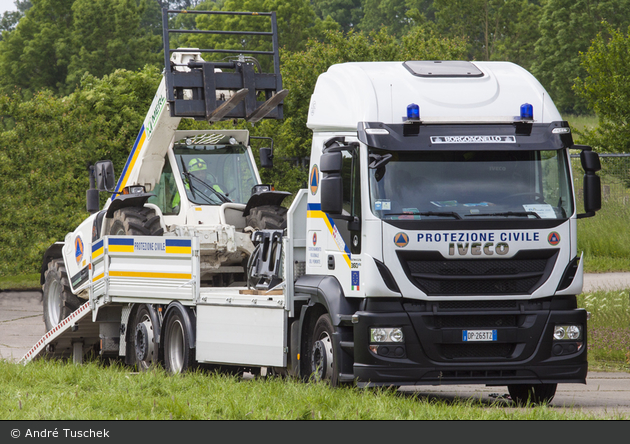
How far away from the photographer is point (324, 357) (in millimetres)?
9398

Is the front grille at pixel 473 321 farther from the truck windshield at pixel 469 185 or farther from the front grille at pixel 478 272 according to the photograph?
the truck windshield at pixel 469 185

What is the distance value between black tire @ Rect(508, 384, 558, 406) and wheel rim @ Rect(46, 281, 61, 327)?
823 centimetres

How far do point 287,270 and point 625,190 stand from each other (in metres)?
15.2

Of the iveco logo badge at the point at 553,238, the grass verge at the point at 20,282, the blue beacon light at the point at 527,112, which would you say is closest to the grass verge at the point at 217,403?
the iveco logo badge at the point at 553,238

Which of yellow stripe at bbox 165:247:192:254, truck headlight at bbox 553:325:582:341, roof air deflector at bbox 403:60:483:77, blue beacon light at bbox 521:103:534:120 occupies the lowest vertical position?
truck headlight at bbox 553:325:582:341

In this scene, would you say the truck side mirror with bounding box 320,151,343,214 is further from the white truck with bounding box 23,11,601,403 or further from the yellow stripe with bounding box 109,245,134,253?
the yellow stripe with bounding box 109,245,134,253

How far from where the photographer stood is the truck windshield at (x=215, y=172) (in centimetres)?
1339

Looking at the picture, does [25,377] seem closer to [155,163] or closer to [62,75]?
[155,163]

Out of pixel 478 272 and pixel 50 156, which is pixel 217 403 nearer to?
pixel 478 272

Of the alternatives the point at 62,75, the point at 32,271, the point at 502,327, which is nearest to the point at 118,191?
the point at 502,327

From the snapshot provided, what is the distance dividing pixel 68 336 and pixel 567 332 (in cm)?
797

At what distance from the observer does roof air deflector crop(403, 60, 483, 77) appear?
9648mm

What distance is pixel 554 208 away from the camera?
909cm

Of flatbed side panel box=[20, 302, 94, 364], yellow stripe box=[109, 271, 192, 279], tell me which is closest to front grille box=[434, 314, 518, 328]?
yellow stripe box=[109, 271, 192, 279]
